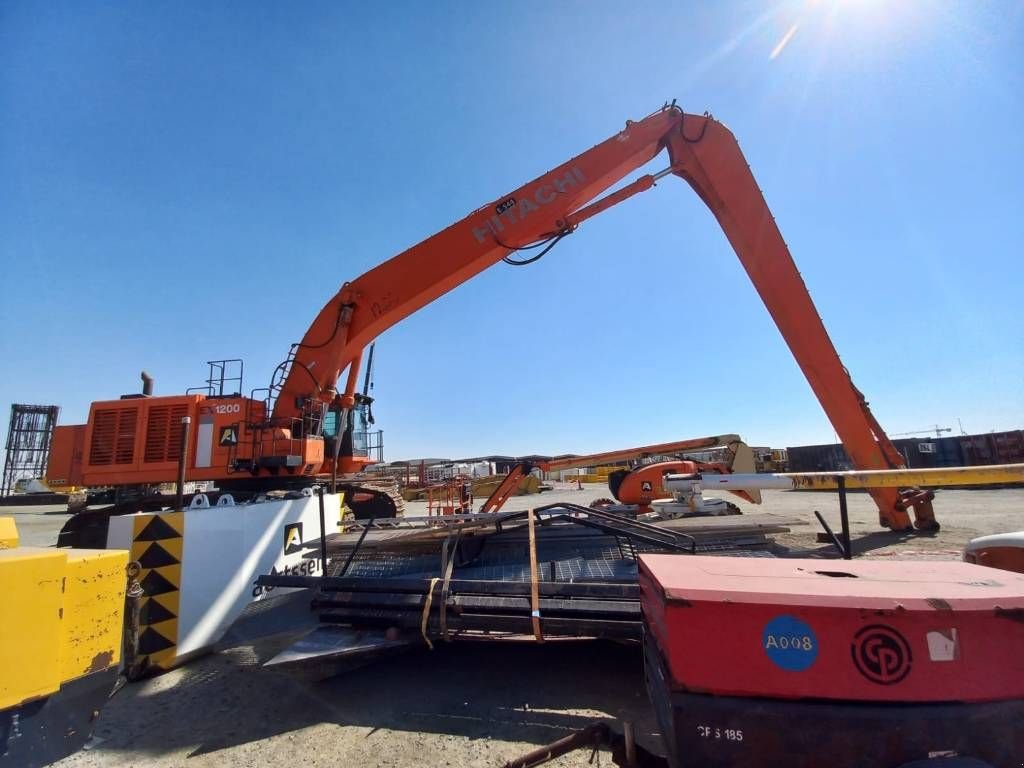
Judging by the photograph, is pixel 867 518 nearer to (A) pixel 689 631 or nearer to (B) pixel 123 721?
(A) pixel 689 631

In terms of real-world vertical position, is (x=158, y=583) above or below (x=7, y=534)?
below

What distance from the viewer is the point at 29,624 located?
205cm

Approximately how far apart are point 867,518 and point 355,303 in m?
13.5

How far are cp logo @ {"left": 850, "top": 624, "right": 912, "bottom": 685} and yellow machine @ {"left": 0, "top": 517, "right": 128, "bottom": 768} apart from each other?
3.28 m

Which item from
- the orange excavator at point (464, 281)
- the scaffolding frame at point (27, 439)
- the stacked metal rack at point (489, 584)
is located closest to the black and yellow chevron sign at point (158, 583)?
the stacked metal rack at point (489, 584)

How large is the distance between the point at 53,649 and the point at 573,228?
25.3ft

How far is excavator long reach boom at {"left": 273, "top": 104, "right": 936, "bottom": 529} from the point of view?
7855 mm

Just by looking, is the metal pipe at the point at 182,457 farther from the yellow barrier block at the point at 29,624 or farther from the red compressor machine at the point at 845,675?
the red compressor machine at the point at 845,675

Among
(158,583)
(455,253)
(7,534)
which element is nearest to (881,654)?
(7,534)

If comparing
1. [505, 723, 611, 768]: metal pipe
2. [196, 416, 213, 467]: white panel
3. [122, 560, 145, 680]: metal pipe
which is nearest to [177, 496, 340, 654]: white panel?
[122, 560, 145, 680]: metal pipe

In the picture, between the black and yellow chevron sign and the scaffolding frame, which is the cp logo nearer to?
the black and yellow chevron sign

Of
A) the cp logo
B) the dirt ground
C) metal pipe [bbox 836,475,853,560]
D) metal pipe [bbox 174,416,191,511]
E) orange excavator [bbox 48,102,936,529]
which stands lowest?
the dirt ground

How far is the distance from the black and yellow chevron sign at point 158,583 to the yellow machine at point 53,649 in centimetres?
183

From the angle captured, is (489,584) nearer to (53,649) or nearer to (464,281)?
(53,649)
